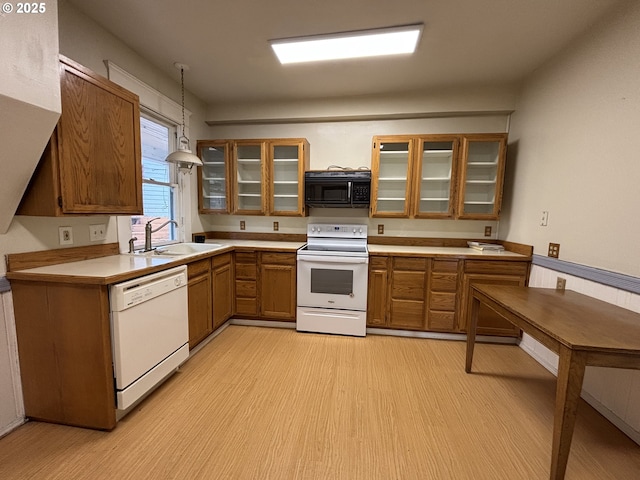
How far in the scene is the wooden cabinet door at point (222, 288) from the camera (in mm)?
2553

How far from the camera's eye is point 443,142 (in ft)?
9.39

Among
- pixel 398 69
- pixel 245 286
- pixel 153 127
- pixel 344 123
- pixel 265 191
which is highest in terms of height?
pixel 398 69

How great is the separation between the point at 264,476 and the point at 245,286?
73.1 inches

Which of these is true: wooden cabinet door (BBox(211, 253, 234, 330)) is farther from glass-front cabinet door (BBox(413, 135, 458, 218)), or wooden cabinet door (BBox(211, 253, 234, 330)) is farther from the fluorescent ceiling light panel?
glass-front cabinet door (BBox(413, 135, 458, 218))

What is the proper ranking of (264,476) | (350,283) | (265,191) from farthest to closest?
(265,191) < (350,283) < (264,476)

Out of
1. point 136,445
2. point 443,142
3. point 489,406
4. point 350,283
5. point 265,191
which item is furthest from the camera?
point 265,191

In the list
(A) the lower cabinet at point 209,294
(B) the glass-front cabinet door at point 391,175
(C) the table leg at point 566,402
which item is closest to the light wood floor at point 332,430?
(C) the table leg at point 566,402

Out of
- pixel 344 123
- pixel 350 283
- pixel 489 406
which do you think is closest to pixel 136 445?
pixel 350 283

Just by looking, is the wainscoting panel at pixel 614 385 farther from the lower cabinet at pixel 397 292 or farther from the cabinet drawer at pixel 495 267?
the lower cabinet at pixel 397 292

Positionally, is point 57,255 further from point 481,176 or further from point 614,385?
point 481,176

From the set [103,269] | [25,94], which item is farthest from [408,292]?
[25,94]

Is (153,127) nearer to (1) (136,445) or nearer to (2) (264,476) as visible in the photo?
(1) (136,445)

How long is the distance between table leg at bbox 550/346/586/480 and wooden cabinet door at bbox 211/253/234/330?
250 cm

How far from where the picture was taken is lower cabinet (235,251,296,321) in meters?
2.83
